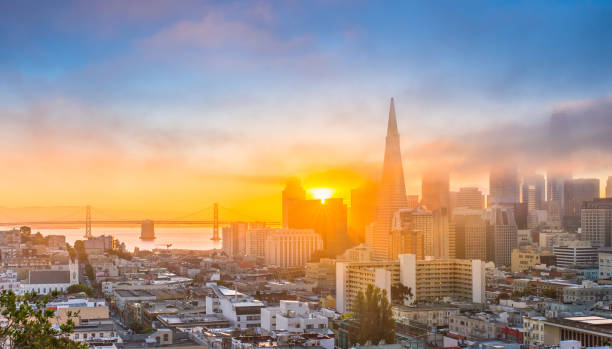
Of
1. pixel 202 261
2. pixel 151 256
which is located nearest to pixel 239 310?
pixel 202 261

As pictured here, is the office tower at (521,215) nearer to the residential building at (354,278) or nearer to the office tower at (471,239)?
the office tower at (471,239)

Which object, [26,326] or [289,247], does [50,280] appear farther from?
[289,247]

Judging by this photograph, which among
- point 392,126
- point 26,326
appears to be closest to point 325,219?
point 392,126

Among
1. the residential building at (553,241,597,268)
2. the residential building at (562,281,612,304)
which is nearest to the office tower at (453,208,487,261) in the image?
the residential building at (553,241,597,268)

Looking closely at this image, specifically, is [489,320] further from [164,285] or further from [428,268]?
[164,285]

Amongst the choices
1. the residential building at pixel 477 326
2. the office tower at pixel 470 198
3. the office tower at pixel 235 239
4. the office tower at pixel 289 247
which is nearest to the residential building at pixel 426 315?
the residential building at pixel 477 326

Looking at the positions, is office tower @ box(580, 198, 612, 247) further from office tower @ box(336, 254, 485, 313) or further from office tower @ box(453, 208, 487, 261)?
office tower @ box(336, 254, 485, 313)
